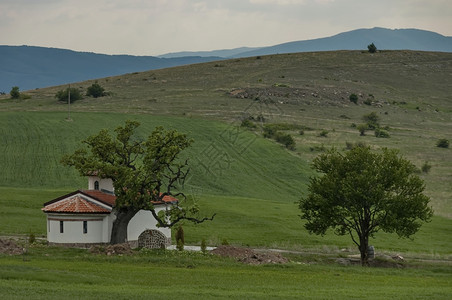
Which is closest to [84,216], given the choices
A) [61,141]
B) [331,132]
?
[61,141]

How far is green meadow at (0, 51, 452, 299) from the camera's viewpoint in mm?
40906

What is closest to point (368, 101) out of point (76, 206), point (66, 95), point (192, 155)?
point (66, 95)

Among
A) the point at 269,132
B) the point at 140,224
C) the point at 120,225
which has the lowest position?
the point at 140,224

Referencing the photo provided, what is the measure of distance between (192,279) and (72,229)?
65.4 ft

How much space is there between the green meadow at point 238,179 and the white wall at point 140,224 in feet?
16.9

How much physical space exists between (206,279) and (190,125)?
9282cm

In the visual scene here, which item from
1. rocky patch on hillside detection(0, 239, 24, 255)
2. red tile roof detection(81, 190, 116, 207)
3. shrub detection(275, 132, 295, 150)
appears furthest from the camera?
shrub detection(275, 132, 295, 150)

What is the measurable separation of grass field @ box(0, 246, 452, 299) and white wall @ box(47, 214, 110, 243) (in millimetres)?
2922

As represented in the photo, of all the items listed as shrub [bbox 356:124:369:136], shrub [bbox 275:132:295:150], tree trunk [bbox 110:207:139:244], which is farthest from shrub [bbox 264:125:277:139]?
tree trunk [bbox 110:207:139:244]

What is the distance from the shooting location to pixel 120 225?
59469mm

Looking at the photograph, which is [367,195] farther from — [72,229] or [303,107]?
[303,107]

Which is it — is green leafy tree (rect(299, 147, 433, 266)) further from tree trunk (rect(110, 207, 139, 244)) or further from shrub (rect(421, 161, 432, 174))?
shrub (rect(421, 161, 432, 174))

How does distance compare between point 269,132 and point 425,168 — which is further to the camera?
point 269,132

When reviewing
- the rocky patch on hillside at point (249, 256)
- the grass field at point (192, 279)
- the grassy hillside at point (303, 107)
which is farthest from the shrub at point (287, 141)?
the rocky patch on hillside at point (249, 256)
